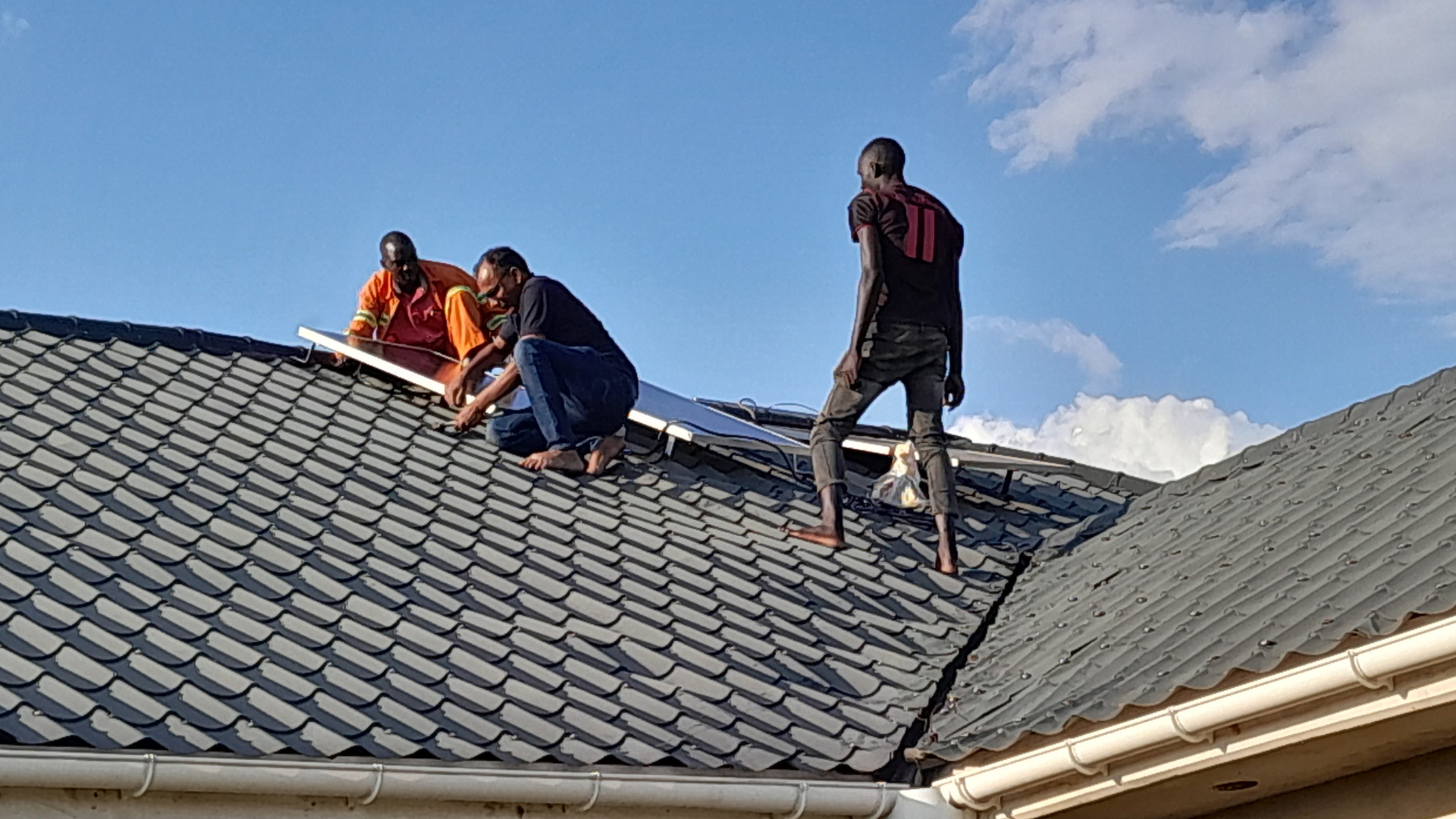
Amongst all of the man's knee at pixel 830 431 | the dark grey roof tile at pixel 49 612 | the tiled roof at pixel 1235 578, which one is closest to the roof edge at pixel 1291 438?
the tiled roof at pixel 1235 578

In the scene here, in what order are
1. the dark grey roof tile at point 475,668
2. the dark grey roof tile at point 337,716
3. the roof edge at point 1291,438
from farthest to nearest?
the roof edge at point 1291,438, the dark grey roof tile at point 475,668, the dark grey roof tile at point 337,716

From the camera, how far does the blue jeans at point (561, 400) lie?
8.63 m

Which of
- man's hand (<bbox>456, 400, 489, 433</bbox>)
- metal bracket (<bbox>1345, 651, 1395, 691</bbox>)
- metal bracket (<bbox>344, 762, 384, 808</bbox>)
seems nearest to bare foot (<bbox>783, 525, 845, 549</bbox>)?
man's hand (<bbox>456, 400, 489, 433</bbox>)

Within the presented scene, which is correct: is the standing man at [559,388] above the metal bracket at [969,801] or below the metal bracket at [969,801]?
above

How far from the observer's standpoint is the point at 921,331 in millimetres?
8094

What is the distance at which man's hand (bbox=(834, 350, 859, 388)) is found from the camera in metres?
8.01

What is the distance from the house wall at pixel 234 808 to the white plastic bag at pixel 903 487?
352 centimetres

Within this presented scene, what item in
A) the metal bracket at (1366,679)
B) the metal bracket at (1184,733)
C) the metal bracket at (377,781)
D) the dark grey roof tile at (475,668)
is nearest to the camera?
the metal bracket at (1366,679)

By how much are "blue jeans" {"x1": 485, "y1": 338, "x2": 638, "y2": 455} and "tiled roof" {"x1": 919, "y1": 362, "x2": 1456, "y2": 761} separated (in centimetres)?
244

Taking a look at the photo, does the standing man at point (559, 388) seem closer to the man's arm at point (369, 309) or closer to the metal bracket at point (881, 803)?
the man's arm at point (369, 309)

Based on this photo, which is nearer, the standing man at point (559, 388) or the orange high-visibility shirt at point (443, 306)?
the standing man at point (559, 388)

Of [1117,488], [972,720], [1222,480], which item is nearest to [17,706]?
[972,720]

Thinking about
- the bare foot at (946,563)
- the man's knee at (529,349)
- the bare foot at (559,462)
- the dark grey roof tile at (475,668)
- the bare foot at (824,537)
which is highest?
the man's knee at (529,349)

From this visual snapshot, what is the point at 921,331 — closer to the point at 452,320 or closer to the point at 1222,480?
the point at 1222,480
